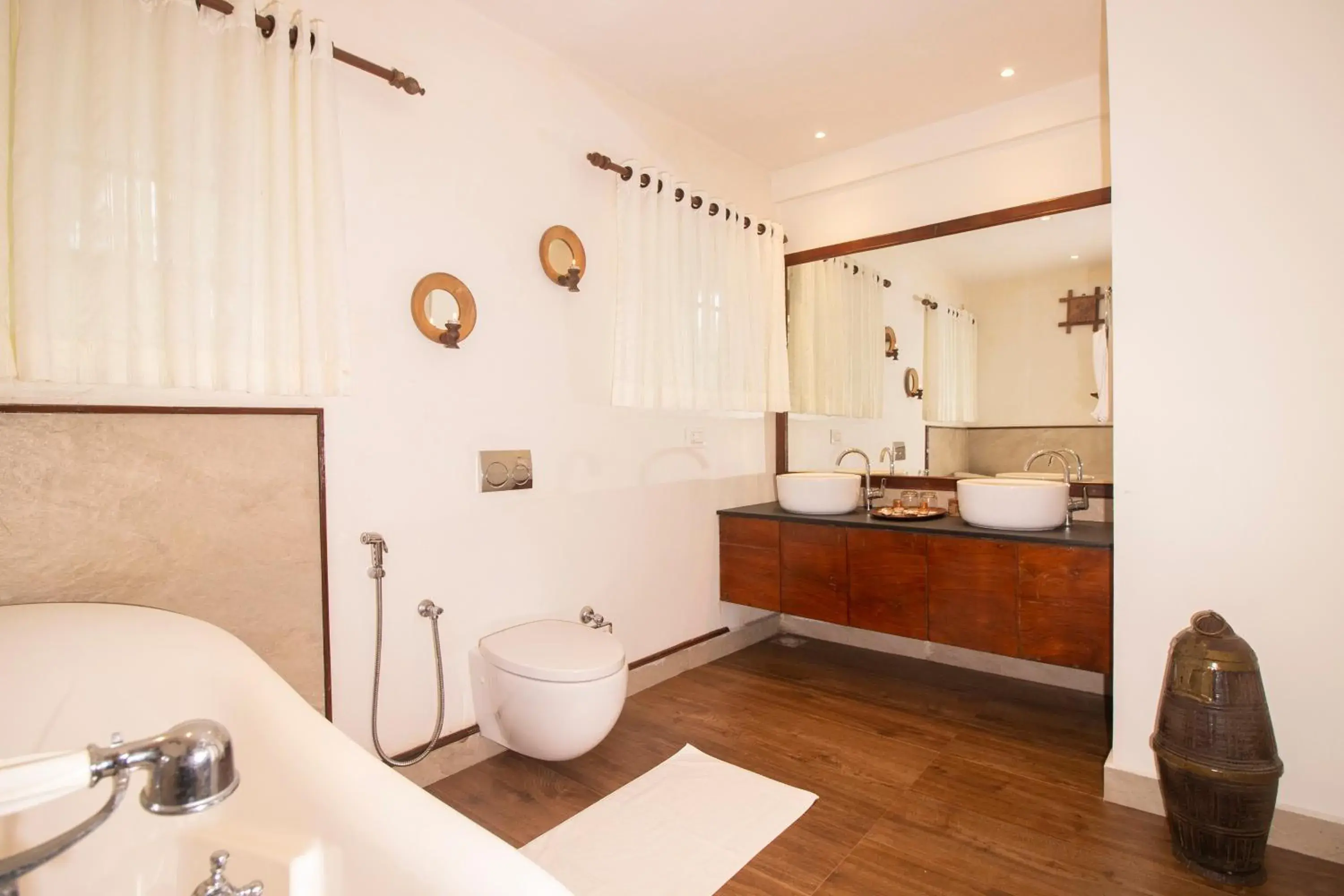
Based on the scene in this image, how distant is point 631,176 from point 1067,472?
214 centimetres

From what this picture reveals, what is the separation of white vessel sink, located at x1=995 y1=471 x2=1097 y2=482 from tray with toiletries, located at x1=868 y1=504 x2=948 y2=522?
0.29m

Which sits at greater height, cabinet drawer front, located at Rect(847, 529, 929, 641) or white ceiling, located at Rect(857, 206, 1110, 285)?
white ceiling, located at Rect(857, 206, 1110, 285)

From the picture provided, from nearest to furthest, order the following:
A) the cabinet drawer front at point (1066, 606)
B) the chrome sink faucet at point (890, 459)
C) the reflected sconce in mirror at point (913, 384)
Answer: the cabinet drawer front at point (1066, 606)
the reflected sconce in mirror at point (913, 384)
the chrome sink faucet at point (890, 459)

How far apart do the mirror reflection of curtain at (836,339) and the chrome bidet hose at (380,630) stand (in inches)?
85.9

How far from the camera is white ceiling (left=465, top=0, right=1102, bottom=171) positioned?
87.4 inches

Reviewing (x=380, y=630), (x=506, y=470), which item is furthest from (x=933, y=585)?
(x=380, y=630)

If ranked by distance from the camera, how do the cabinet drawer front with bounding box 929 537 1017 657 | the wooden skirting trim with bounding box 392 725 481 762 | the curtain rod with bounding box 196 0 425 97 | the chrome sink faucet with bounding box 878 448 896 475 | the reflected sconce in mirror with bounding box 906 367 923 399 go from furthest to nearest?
the chrome sink faucet with bounding box 878 448 896 475, the reflected sconce in mirror with bounding box 906 367 923 399, the cabinet drawer front with bounding box 929 537 1017 657, the wooden skirting trim with bounding box 392 725 481 762, the curtain rod with bounding box 196 0 425 97

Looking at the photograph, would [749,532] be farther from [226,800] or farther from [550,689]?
[226,800]

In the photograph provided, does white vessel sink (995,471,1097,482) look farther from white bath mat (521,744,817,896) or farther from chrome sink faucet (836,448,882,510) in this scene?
white bath mat (521,744,817,896)

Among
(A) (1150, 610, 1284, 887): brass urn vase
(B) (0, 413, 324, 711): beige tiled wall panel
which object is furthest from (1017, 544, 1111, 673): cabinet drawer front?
(B) (0, 413, 324, 711): beige tiled wall panel

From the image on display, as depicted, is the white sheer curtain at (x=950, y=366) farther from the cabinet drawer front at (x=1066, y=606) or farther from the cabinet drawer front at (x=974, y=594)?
the cabinet drawer front at (x=1066, y=606)

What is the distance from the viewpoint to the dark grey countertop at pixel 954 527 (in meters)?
2.28

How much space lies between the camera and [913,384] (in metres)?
3.17

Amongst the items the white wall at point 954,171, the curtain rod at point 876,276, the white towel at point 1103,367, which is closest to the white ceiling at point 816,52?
the white wall at point 954,171
